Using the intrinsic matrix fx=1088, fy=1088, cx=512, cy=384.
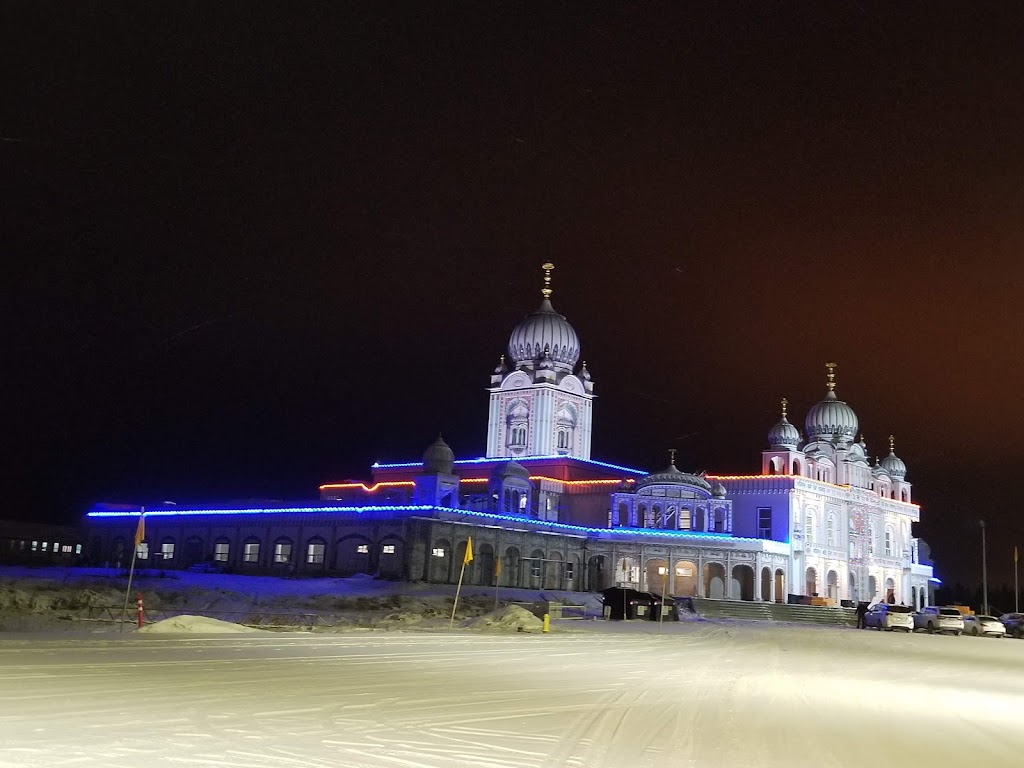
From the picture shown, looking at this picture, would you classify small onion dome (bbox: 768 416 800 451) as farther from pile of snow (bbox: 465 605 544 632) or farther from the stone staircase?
pile of snow (bbox: 465 605 544 632)

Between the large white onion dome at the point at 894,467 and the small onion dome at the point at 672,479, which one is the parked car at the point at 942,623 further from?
the large white onion dome at the point at 894,467

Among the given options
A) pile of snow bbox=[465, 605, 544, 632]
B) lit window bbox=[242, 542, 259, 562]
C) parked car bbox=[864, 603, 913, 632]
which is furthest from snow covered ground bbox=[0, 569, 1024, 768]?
lit window bbox=[242, 542, 259, 562]

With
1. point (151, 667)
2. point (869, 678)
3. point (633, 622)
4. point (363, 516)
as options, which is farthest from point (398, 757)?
point (363, 516)

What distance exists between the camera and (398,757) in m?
10.6

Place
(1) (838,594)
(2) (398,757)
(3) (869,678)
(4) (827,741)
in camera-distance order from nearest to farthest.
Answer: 1. (2) (398,757)
2. (4) (827,741)
3. (3) (869,678)
4. (1) (838,594)

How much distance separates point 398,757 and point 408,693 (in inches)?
225

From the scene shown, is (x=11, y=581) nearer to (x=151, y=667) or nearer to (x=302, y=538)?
(x=302, y=538)

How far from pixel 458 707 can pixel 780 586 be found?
73.2m

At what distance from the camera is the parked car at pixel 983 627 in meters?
57.7

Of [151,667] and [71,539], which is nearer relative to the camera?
[151,667]

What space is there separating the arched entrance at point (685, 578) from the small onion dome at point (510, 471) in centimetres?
1320

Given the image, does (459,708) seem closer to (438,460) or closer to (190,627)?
(190,627)

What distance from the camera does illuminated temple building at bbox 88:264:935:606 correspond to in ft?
231

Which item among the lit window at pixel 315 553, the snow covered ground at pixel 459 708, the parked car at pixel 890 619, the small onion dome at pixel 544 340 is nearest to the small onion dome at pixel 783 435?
the small onion dome at pixel 544 340
